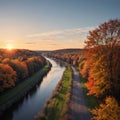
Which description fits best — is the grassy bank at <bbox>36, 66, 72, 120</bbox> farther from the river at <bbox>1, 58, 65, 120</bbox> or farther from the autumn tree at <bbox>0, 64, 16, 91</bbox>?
the autumn tree at <bbox>0, 64, 16, 91</bbox>

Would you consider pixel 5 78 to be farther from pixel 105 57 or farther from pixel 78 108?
pixel 105 57

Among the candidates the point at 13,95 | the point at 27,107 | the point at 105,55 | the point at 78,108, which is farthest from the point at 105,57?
the point at 13,95

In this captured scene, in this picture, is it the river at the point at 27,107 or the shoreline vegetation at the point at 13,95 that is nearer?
the river at the point at 27,107

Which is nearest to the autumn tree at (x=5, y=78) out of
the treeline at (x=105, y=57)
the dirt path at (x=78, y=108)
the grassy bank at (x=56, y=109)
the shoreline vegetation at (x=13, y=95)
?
the shoreline vegetation at (x=13, y=95)

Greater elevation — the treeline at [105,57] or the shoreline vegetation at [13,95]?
the treeline at [105,57]

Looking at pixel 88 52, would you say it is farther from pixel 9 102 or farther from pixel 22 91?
pixel 22 91

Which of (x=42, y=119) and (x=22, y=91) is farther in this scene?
(x=22, y=91)

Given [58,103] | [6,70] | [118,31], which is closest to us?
[118,31]

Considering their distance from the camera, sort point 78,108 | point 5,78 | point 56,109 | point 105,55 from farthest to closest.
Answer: point 5,78 → point 78,108 → point 56,109 → point 105,55

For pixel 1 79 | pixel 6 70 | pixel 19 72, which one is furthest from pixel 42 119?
pixel 19 72

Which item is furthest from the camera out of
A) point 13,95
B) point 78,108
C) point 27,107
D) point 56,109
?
point 13,95

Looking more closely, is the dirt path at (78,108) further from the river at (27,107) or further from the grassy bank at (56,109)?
the river at (27,107)
